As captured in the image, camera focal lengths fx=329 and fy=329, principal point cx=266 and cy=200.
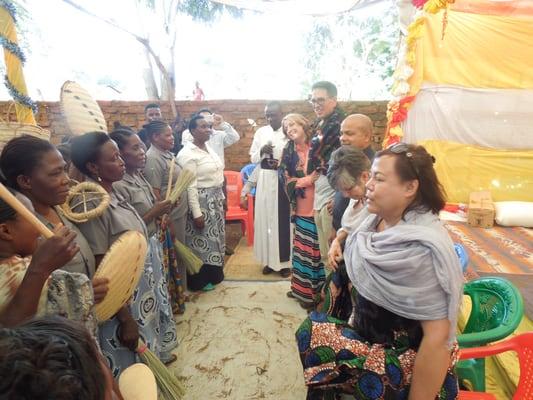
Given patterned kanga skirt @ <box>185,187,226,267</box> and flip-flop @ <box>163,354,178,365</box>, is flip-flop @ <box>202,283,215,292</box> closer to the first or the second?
patterned kanga skirt @ <box>185,187,226,267</box>

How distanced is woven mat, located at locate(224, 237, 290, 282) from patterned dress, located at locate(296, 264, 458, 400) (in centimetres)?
248

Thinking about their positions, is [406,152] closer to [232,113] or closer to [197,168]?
[197,168]

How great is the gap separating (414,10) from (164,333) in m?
5.04

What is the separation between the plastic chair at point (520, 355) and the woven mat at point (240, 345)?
1122mm

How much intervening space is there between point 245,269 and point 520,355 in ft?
9.73

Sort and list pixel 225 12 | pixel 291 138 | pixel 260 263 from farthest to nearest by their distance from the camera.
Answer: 1. pixel 225 12
2. pixel 260 263
3. pixel 291 138

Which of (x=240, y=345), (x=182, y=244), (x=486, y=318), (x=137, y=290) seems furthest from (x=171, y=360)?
(x=486, y=318)

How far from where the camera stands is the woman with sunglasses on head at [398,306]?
1.05 metres

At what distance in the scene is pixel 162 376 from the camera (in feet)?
6.19

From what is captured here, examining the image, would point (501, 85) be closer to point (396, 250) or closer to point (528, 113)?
point (528, 113)

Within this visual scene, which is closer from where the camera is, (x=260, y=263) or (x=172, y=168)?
(x=172, y=168)

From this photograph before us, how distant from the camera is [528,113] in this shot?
472cm

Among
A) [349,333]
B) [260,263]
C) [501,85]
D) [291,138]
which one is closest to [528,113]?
[501,85]

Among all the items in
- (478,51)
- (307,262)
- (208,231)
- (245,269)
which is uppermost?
(478,51)
